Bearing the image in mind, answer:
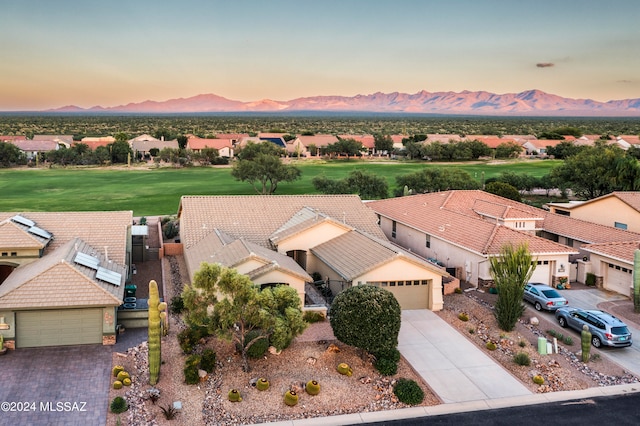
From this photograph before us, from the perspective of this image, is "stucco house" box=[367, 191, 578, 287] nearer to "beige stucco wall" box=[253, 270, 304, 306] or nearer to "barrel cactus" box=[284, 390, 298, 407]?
"beige stucco wall" box=[253, 270, 304, 306]

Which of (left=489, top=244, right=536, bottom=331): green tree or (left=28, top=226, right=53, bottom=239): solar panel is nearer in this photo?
(left=489, top=244, right=536, bottom=331): green tree

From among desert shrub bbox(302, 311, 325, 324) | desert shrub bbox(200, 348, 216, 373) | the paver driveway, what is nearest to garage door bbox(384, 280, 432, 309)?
desert shrub bbox(302, 311, 325, 324)

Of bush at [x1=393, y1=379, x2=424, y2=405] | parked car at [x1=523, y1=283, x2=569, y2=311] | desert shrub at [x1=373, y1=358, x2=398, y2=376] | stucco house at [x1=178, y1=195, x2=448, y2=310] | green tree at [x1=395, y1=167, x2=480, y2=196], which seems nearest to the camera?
bush at [x1=393, y1=379, x2=424, y2=405]

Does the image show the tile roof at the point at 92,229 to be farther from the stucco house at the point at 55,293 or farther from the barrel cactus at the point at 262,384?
the barrel cactus at the point at 262,384

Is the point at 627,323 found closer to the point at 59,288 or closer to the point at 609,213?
the point at 609,213

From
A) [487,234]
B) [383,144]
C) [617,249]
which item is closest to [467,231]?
[487,234]

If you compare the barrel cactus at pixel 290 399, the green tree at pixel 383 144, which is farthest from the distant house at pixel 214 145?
the barrel cactus at pixel 290 399
